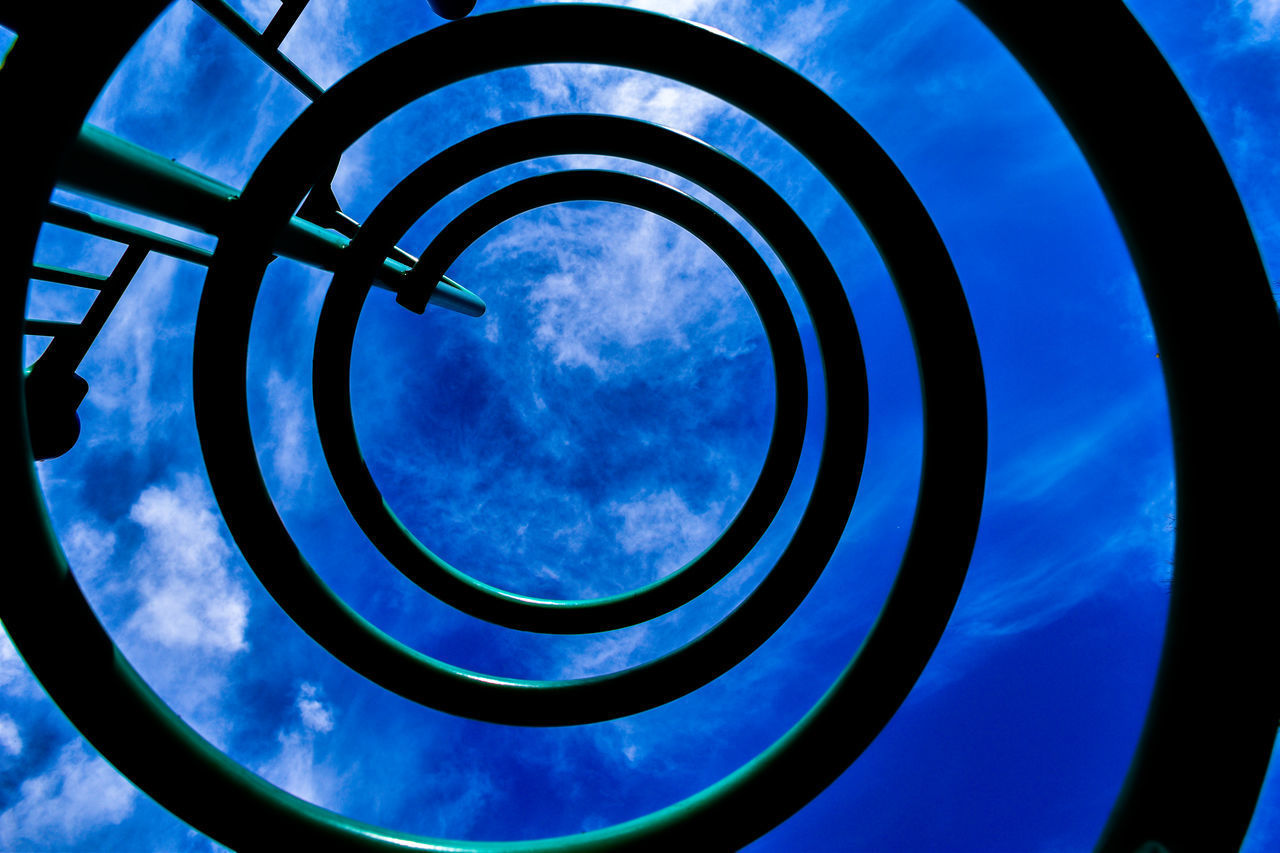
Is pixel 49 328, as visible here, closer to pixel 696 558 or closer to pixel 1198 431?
pixel 696 558

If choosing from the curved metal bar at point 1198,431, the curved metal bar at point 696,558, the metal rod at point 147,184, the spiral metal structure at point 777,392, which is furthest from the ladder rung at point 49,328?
the curved metal bar at point 1198,431

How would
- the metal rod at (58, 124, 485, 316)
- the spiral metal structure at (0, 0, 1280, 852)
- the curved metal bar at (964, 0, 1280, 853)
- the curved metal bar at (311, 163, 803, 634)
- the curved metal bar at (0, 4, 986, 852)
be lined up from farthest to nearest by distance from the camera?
the curved metal bar at (311, 163, 803, 634) → the metal rod at (58, 124, 485, 316) → the curved metal bar at (0, 4, 986, 852) → the spiral metal structure at (0, 0, 1280, 852) → the curved metal bar at (964, 0, 1280, 853)

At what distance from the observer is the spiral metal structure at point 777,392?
242cm

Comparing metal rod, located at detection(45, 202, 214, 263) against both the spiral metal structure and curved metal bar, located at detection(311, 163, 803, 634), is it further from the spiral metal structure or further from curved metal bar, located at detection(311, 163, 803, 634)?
curved metal bar, located at detection(311, 163, 803, 634)

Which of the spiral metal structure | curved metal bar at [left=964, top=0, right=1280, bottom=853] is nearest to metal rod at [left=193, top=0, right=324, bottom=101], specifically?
the spiral metal structure

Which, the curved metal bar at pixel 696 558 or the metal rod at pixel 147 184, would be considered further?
the curved metal bar at pixel 696 558

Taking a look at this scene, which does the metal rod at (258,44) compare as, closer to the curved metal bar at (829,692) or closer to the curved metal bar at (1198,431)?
the curved metal bar at (829,692)

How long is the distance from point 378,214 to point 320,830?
743 centimetres

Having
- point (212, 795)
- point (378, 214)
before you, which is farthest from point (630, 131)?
point (212, 795)

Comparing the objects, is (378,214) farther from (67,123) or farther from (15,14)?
(67,123)

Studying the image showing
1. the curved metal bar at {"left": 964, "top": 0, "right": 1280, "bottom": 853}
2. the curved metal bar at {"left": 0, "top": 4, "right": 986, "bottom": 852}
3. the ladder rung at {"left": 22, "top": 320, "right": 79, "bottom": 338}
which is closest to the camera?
the curved metal bar at {"left": 964, "top": 0, "right": 1280, "bottom": 853}

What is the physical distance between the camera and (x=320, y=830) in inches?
135

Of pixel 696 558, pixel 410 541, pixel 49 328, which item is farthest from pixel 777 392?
pixel 49 328

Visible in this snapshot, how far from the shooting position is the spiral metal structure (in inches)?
95.1
